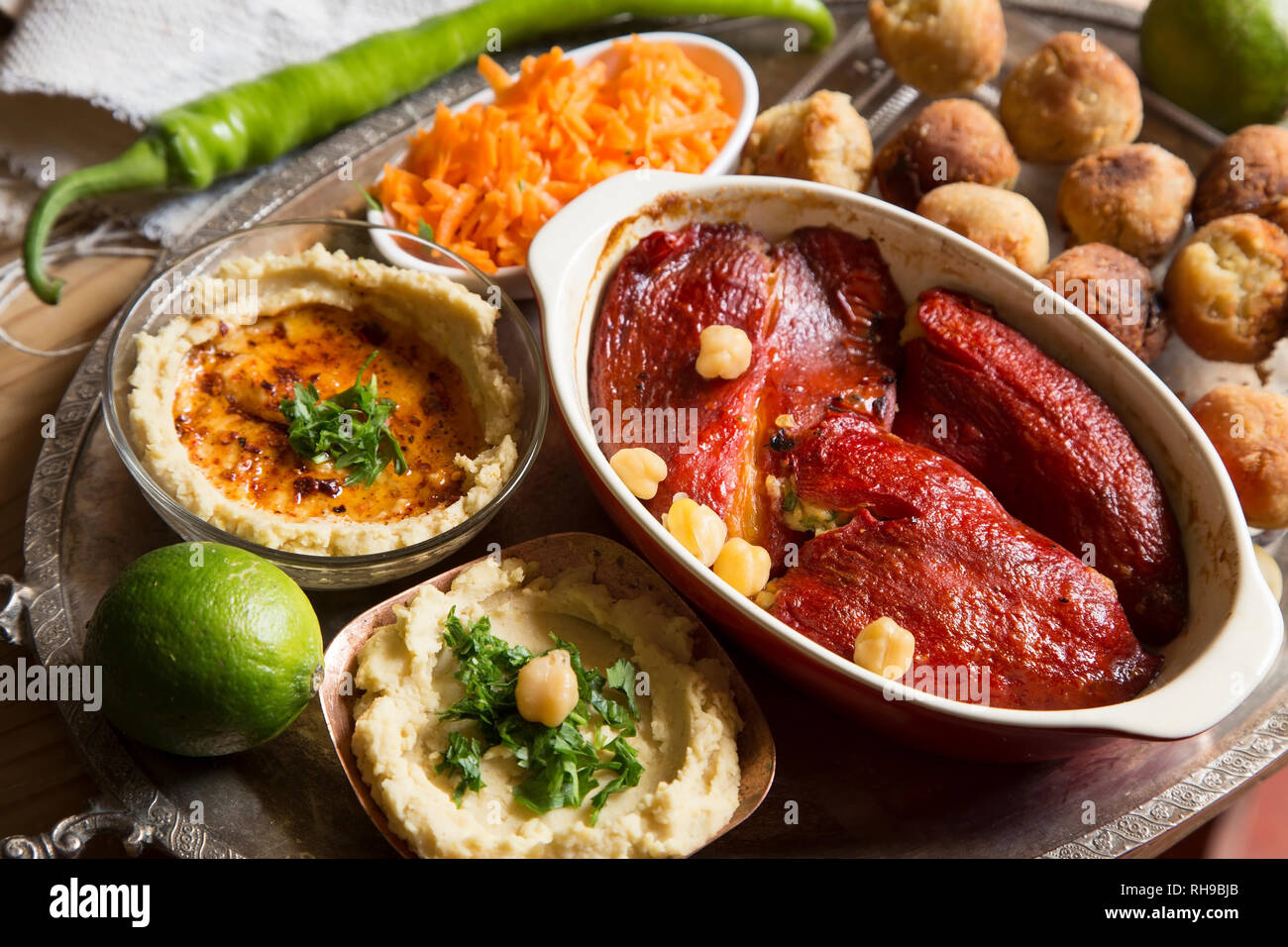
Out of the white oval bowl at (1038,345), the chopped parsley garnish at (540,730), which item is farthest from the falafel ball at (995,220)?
the chopped parsley garnish at (540,730)

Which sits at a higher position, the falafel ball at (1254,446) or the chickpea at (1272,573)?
the falafel ball at (1254,446)

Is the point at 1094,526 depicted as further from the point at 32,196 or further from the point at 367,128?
the point at 32,196

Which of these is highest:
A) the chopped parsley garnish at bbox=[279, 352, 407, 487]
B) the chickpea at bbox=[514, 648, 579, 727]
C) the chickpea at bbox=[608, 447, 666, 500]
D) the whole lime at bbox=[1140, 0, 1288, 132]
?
the whole lime at bbox=[1140, 0, 1288, 132]

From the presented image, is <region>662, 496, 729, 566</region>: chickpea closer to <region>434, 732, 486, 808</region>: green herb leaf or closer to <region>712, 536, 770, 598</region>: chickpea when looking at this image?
<region>712, 536, 770, 598</region>: chickpea

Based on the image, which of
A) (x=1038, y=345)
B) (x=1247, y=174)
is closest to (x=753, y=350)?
(x=1038, y=345)

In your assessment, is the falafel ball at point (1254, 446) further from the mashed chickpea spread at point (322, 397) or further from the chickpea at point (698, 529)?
the mashed chickpea spread at point (322, 397)

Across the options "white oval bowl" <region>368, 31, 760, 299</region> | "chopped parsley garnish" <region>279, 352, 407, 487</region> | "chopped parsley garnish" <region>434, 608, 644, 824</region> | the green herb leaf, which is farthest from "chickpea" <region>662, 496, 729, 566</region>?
"white oval bowl" <region>368, 31, 760, 299</region>

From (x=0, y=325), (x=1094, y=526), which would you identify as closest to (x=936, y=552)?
(x=1094, y=526)

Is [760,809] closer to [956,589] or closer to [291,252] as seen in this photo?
[956,589]
